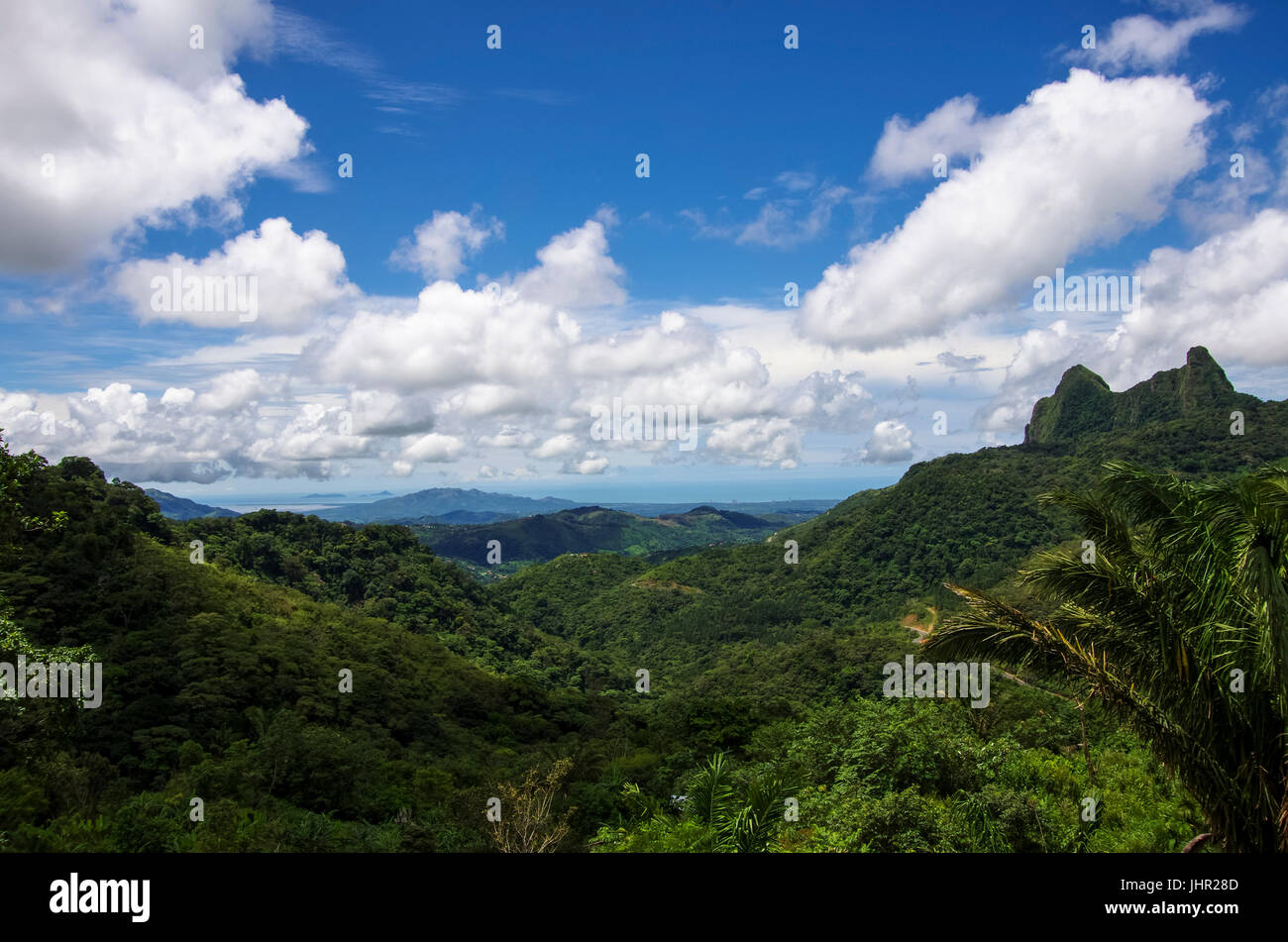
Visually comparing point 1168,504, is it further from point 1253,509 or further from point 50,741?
point 50,741

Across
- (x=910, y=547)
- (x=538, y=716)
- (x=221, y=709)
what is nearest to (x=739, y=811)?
(x=221, y=709)

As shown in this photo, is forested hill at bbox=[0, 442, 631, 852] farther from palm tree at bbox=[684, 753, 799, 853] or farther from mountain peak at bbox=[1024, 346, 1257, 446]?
mountain peak at bbox=[1024, 346, 1257, 446]

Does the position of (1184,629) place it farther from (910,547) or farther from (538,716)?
(910,547)

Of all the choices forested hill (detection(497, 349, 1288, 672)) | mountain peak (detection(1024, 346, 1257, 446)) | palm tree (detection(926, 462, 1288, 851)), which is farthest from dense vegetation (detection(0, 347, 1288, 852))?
mountain peak (detection(1024, 346, 1257, 446))

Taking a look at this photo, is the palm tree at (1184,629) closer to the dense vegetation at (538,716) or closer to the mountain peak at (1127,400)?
the dense vegetation at (538,716)

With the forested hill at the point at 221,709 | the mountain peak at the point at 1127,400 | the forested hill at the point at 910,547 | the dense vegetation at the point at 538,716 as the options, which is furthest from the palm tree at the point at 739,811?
the mountain peak at the point at 1127,400
